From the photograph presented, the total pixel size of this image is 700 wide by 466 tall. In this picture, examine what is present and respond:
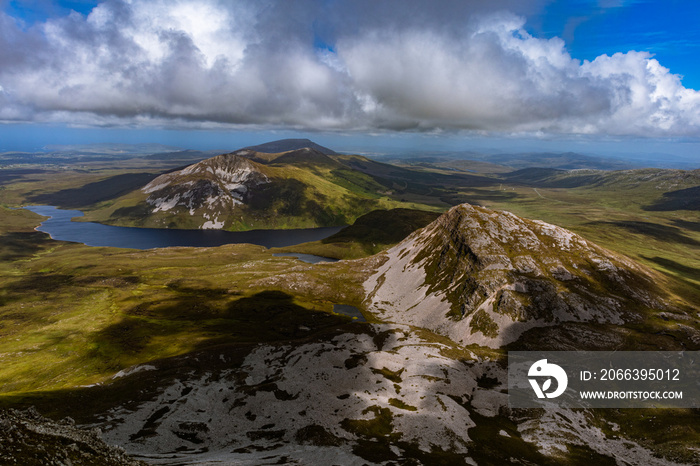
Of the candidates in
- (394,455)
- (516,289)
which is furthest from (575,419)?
(516,289)

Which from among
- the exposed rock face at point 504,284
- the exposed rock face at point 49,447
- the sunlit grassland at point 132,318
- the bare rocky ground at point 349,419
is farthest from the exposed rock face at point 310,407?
the exposed rock face at point 504,284

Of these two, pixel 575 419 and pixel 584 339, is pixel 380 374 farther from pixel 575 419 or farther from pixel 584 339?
pixel 584 339

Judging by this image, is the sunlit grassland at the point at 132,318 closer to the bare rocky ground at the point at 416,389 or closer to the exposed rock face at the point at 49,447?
the bare rocky ground at the point at 416,389

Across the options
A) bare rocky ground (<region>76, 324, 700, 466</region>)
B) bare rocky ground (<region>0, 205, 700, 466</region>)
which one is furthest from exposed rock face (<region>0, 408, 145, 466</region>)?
bare rocky ground (<region>76, 324, 700, 466</region>)

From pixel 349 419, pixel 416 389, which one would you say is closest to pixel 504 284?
pixel 416 389

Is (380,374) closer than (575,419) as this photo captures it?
No

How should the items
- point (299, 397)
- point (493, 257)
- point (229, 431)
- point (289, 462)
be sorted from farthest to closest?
point (493, 257) < point (299, 397) < point (229, 431) < point (289, 462)
